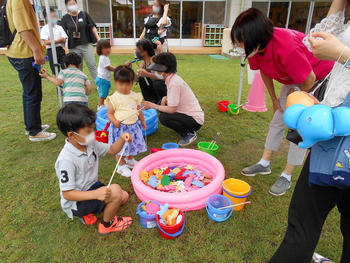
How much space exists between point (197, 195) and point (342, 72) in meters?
1.47

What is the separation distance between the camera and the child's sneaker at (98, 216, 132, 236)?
6.59ft

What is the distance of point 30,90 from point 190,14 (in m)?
11.3

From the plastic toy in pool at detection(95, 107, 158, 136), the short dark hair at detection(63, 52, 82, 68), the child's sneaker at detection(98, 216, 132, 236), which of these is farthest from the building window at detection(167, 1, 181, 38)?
the child's sneaker at detection(98, 216, 132, 236)

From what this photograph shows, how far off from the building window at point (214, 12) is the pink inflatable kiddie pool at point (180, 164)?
38.1 ft

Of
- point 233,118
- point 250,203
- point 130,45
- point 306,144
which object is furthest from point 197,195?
point 130,45

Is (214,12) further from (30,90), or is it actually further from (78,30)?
(30,90)

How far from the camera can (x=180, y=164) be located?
2990 millimetres

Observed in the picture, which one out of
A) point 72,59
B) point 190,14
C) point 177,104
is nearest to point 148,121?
point 177,104

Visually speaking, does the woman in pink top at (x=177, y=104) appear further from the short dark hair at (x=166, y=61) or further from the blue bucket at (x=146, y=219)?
the blue bucket at (x=146, y=219)

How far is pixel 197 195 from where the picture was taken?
86.4 inches

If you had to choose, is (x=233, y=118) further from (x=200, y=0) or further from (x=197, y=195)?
(x=200, y=0)

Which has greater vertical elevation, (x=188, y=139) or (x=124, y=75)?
(x=124, y=75)

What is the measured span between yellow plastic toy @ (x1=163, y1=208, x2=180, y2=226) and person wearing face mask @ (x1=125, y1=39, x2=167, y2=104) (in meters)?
2.25

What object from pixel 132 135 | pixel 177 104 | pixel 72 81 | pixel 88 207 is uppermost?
pixel 72 81
